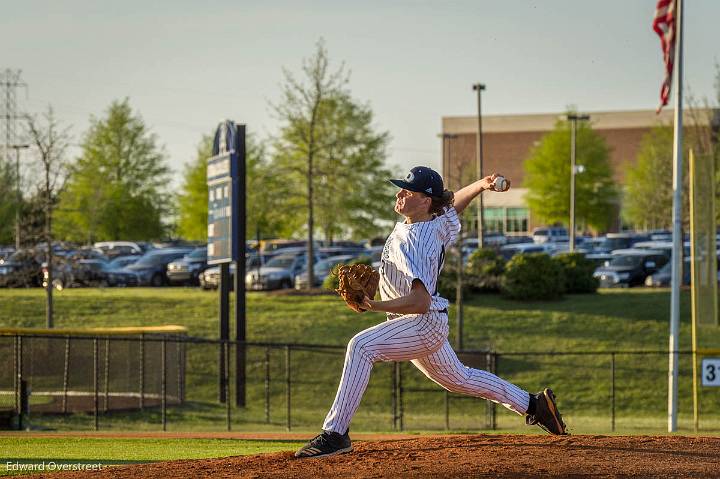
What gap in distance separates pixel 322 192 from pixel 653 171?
2408cm

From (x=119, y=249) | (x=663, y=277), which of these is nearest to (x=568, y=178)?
(x=119, y=249)

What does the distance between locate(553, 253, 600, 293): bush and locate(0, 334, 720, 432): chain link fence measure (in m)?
7.64

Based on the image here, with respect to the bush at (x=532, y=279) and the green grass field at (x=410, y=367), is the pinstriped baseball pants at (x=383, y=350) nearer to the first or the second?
the green grass field at (x=410, y=367)

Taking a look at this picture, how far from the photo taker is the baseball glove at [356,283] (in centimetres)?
854

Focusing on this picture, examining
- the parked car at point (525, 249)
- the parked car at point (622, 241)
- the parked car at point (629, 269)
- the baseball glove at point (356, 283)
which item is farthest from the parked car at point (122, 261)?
the baseball glove at point (356, 283)

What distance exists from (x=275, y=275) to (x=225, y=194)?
16.9 m

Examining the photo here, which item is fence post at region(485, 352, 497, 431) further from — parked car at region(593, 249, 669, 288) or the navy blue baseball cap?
parked car at region(593, 249, 669, 288)

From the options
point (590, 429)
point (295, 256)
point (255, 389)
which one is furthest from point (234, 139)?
point (295, 256)

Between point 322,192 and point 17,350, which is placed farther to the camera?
point 322,192

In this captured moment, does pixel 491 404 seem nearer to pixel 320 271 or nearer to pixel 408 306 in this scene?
pixel 408 306

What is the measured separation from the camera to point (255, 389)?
28875 millimetres

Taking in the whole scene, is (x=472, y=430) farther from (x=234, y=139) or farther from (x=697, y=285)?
(x=234, y=139)

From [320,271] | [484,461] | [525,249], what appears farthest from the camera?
[525,249]

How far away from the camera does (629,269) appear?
44.2m
